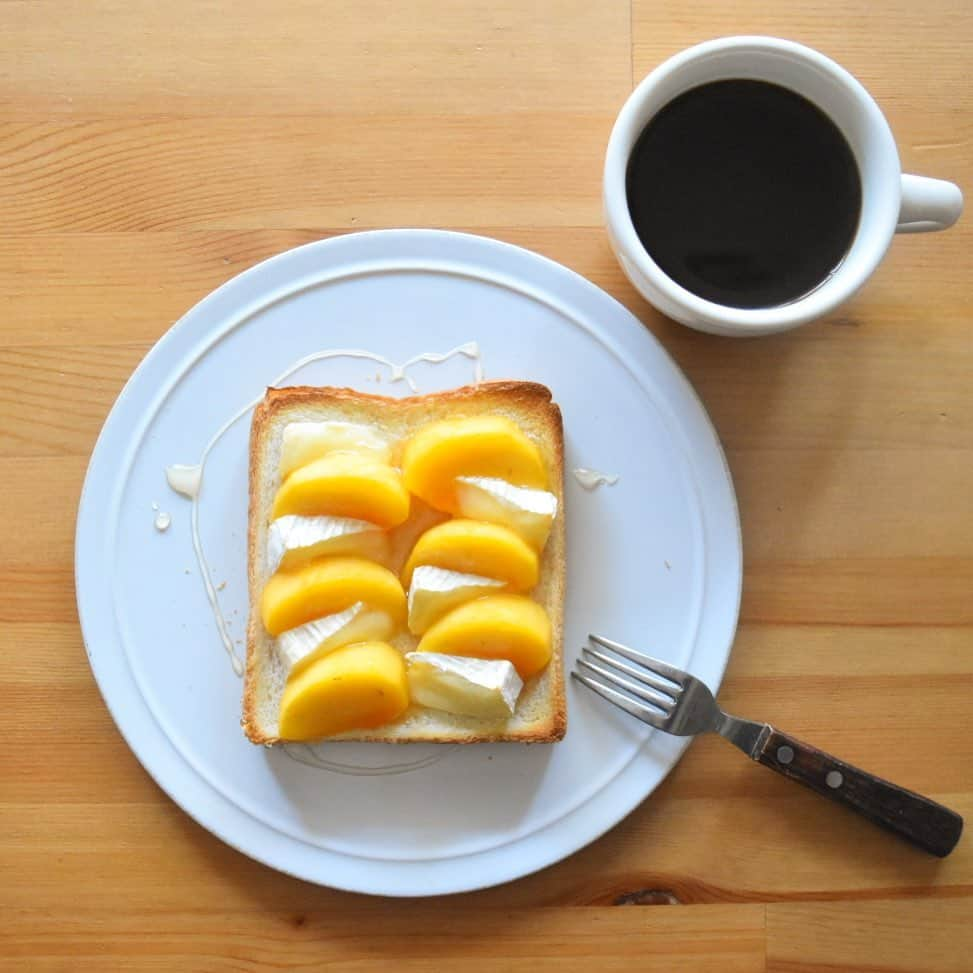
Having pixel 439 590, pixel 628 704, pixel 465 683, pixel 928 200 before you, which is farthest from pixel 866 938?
pixel 928 200

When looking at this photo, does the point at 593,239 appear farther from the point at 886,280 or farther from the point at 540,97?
the point at 886,280

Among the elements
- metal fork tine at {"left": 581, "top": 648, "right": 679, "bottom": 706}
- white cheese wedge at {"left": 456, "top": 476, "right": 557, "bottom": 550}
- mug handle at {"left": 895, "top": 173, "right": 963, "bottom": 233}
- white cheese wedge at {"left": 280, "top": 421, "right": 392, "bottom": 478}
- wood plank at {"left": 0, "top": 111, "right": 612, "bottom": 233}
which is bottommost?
metal fork tine at {"left": 581, "top": 648, "right": 679, "bottom": 706}

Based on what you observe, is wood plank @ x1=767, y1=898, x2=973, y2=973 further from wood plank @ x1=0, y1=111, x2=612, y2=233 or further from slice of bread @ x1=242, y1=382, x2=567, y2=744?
wood plank @ x1=0, y1=111, x2=612, y2=233

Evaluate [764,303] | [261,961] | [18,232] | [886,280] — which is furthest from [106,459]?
[886,280]

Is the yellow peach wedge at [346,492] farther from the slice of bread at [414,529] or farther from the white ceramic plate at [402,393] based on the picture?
the white ceramic plate at [402,393]

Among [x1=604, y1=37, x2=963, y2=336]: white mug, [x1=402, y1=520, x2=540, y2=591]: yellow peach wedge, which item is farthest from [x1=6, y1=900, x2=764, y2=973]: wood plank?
[x1=604, y1=37, x2=963, y2=336]: white mug

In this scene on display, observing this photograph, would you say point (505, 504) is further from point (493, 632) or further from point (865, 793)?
point (865, 793)

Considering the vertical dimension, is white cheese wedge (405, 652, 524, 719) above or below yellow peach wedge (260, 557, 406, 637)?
below
